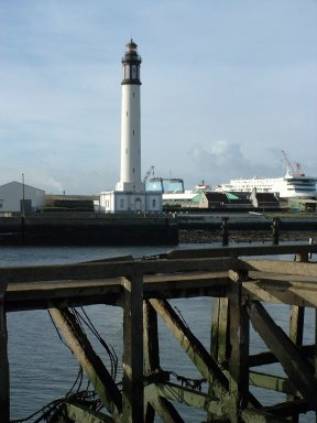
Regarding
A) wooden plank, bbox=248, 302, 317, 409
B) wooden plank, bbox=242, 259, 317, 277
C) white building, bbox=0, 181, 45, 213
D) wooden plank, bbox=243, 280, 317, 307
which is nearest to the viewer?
wooden plank, bbox=243, 280, 317, 307

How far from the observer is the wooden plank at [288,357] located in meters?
9.17

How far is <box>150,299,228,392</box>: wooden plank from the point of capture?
32.7 ft

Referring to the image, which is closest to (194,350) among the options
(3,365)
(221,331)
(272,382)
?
(221,331)

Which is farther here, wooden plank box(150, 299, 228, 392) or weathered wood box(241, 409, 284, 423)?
wooden plank box(150, 299, 228, 392)

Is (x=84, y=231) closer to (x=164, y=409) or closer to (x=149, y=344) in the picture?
(x=149, y=344)

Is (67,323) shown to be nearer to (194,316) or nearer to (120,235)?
(194,316)

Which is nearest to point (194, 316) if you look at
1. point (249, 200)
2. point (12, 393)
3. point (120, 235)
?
point (12, 393)

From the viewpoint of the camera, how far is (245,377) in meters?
9.59

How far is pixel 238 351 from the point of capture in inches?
375

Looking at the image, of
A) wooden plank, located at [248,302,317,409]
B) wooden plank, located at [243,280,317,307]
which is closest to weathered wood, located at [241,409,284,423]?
wooden plank, located at [248,302,317,409]

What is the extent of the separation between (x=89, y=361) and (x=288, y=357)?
2.47 m

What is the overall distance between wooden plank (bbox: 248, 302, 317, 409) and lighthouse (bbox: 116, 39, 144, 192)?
7784 cm

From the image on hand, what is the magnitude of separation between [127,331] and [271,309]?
1935 centimetres

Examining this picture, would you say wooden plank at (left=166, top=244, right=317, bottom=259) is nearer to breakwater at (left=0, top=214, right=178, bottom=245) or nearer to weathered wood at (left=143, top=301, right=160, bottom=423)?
weathered wood at (left=143, top=301, right=160, bottom=423)
